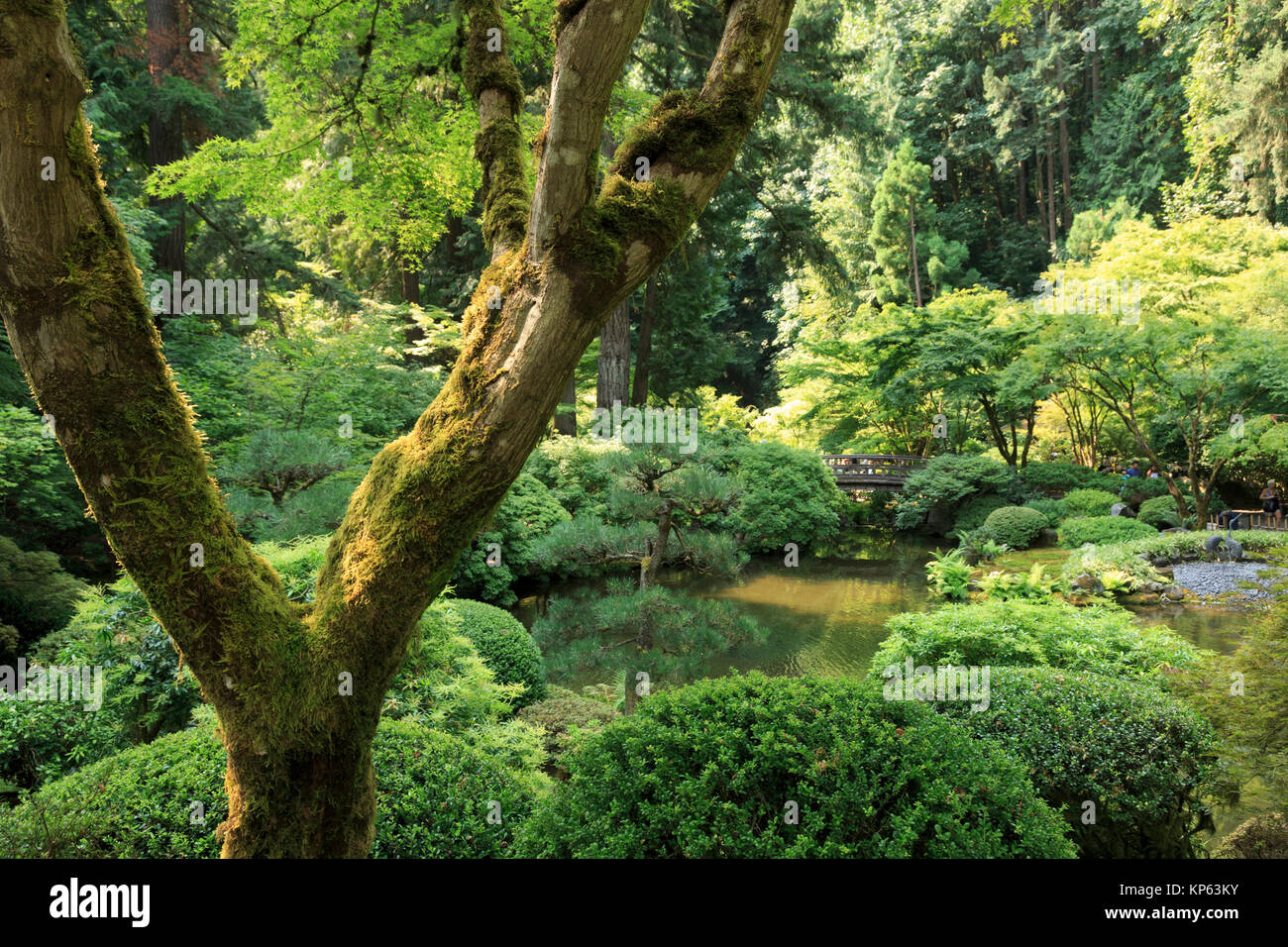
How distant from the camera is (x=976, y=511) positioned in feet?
51.2

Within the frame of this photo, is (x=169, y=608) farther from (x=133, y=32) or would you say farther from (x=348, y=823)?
(x=133, y=32)

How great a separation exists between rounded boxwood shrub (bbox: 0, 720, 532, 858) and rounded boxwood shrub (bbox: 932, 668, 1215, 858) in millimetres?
2564

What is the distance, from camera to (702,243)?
1448cm

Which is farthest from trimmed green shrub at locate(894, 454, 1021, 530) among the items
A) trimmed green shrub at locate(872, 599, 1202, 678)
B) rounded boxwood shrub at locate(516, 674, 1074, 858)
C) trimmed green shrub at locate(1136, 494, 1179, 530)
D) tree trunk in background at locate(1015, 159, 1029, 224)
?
tree trunk in background at locate(1015, 159, 1029, 224)

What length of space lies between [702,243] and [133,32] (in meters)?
10.0

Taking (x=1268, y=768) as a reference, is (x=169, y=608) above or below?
above

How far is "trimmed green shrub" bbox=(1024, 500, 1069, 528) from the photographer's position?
47.1ft

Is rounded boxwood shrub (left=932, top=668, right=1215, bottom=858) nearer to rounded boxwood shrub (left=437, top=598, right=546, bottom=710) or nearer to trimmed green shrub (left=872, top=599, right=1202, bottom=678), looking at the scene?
trimmed green shrub (left=872, top=599, right=1202, bottom=678)

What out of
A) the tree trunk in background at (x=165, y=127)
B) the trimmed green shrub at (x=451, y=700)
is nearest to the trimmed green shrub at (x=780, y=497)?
the trimmed green shrub at (x=451, y=700)

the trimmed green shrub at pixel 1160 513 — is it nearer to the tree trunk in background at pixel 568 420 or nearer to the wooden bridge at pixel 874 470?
the wooden bridge at pixel 874 470

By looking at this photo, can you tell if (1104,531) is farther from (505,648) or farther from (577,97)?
(577,97)

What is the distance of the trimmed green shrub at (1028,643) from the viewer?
508 cm

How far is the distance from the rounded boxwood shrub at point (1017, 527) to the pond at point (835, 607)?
0.46 meters
